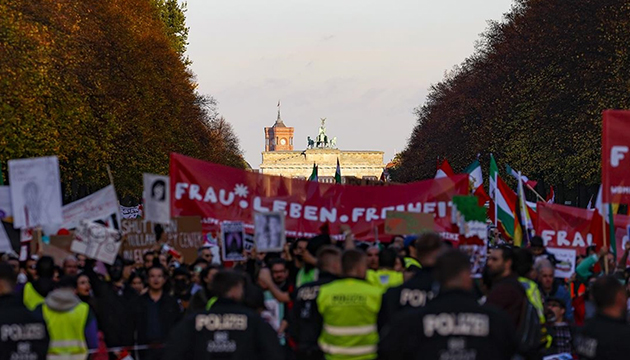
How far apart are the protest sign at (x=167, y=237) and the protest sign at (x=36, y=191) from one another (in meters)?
3.45

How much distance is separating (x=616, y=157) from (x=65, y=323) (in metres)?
5.22

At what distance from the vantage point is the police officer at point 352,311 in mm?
9328

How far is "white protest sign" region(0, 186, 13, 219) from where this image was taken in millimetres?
14516

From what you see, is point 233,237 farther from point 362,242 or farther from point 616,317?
point 616,317

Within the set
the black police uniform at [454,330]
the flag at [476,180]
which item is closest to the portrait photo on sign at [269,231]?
the black police uniform at [454,330]

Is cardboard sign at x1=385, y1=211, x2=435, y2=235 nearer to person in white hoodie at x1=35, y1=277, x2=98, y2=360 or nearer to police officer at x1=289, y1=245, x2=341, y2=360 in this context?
police officer at x1=289, y1=245, x2=341, y2=360

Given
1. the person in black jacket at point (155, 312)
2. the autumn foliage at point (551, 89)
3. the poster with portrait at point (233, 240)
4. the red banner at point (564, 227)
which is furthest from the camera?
the autumn foliage at point (551, 89)

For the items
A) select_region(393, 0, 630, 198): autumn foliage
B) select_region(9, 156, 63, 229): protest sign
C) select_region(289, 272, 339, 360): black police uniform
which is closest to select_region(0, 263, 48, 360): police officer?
select_region(289, 272, 339, 360): black police uniform

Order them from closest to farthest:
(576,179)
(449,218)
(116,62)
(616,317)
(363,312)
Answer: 1. (616,317)
2. (363,312)
3. (449,218)
4. (576,179)
5. (116,62)

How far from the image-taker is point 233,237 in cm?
1511

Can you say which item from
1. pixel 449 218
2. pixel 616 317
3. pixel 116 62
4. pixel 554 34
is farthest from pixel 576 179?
pixel 616 317

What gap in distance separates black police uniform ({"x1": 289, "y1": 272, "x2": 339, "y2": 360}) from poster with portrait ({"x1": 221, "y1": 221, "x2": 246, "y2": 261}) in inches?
191

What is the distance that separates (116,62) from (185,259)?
32.8 meters

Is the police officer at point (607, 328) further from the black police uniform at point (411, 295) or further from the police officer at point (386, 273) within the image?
the police officer at point (386, 273)
